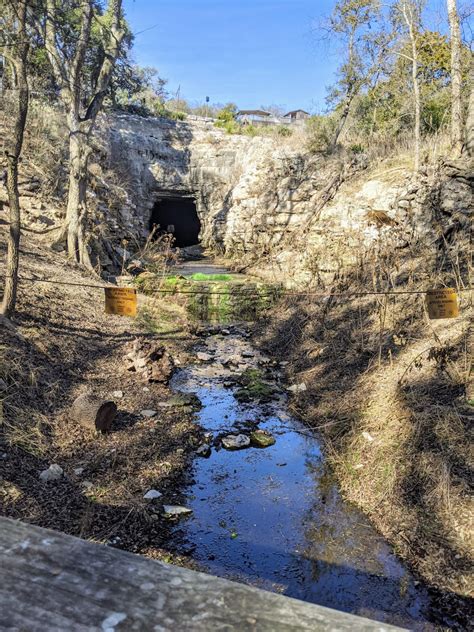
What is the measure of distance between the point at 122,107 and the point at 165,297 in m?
12.8

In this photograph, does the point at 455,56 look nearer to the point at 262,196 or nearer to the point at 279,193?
the point at 279,193

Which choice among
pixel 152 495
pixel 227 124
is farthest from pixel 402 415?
pixel 227 124

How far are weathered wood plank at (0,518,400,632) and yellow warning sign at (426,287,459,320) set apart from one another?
508cm

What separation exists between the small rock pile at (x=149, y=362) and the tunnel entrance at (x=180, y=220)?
1535cm

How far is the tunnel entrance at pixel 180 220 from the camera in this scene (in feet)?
75.6

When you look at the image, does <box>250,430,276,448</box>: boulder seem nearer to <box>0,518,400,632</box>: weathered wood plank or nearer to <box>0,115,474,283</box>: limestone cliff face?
<box>0,115,474,283</box>: limestone cliff face

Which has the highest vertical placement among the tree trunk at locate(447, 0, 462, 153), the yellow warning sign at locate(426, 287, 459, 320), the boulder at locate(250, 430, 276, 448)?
the tree trunk at locate(447, 0, 462, 153)

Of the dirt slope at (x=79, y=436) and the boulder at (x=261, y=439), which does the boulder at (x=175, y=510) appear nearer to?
the dirt slope at (x=79, y=436)

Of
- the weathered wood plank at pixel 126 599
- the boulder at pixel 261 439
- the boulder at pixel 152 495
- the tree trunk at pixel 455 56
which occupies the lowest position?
the boulder at pixel 261 439

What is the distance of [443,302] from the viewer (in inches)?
209

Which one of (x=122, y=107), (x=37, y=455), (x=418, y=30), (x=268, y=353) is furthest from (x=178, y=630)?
(x=122, y=107)

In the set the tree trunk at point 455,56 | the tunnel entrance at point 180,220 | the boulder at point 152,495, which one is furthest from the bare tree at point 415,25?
the tunnel entrance at point 180,220

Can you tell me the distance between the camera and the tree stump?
5.07m

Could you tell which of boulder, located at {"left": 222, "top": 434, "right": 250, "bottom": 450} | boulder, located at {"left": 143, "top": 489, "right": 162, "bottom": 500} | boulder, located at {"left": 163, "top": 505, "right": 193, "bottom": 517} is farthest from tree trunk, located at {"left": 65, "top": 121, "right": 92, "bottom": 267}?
boulder, located at {"left": 163, "top": 505, "right": 193, "bottom": 517}
